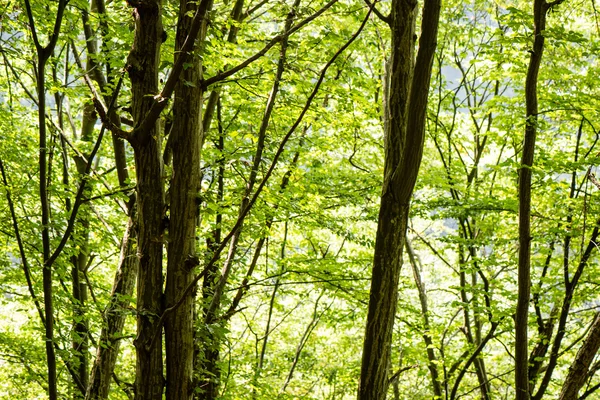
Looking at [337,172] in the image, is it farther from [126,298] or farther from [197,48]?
[197,48]

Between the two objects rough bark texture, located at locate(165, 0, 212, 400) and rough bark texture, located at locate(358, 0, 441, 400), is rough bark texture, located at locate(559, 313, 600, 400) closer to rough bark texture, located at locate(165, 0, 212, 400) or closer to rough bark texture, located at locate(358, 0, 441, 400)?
rough bark texture, located at locate(358, 0, 441, 400)

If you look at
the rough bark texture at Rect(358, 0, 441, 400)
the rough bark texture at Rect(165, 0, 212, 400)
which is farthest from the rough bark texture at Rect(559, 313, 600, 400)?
the rough bark texture at Rect(165, 0, 212, 400)

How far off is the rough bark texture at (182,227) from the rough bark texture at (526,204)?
78.1 inches

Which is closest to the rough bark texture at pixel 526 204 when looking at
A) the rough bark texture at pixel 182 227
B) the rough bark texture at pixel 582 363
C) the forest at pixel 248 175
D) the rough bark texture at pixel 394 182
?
the forest at pixel 248 175

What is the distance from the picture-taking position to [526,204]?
365 centimetres

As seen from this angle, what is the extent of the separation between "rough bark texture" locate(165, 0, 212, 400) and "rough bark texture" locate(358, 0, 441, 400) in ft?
3.34

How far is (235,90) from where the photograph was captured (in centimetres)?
572

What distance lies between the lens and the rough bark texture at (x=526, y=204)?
358 centimetres

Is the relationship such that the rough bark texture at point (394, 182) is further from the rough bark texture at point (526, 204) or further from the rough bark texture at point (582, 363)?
the rough bark texture at point (526, 204)

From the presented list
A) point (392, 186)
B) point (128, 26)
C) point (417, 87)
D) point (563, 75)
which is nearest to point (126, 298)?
point (128, 26)

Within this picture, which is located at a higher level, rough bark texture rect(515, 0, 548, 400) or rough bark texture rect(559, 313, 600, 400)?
rough bark texture rect(515, 0, 548, 400)

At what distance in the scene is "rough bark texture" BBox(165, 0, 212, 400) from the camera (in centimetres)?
319

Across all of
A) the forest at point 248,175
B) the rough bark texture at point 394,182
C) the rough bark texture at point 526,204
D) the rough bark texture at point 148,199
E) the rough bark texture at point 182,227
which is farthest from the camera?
Result: the rough bark texture at point 526,204

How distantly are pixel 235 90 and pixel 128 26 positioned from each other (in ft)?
4.93
